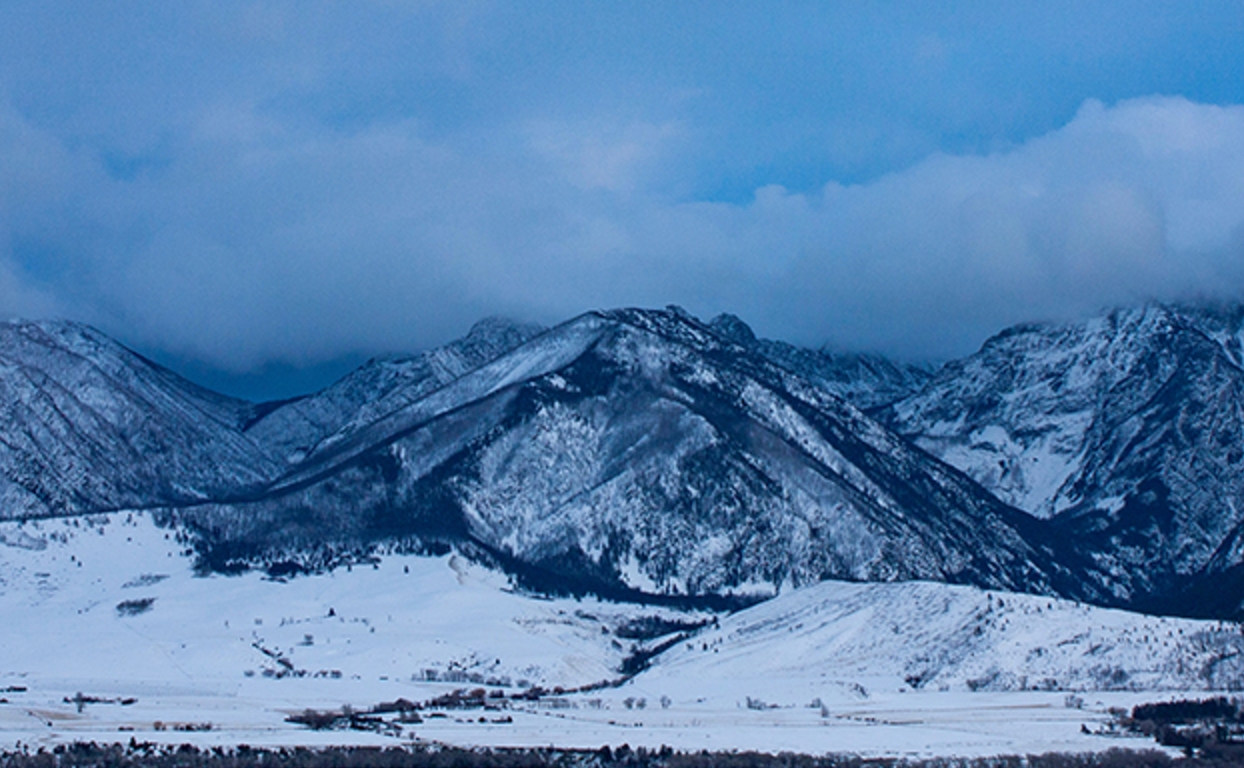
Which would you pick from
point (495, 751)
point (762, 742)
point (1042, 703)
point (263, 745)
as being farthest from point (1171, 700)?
point (263, 745)

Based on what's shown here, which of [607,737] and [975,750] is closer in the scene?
[975,750]

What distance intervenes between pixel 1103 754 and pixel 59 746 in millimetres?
98258

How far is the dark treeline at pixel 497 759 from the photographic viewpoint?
139 metres

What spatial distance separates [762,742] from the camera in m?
161

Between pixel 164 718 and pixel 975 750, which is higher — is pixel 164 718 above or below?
above

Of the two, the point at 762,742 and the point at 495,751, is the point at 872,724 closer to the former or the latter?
the point at 762,742

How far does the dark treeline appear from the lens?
138750mm

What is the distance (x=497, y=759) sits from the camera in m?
144

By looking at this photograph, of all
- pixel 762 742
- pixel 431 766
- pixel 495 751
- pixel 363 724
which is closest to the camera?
pixel 431 766

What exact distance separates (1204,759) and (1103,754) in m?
9.39

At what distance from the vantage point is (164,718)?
179000mm

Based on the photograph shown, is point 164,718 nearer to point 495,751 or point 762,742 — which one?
point 495,751

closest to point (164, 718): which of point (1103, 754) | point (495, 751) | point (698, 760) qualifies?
point (495, 751)

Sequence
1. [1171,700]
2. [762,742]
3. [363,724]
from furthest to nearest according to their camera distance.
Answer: [1171,700], [363,724], [762,742]
